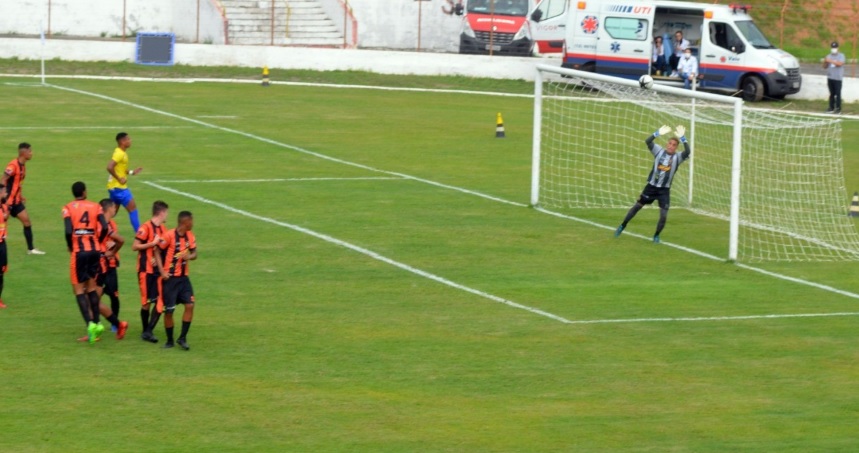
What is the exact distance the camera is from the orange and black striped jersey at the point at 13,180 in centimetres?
1991

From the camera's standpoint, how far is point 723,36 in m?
45.0

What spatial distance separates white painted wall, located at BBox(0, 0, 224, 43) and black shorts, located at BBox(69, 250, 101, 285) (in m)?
40.4

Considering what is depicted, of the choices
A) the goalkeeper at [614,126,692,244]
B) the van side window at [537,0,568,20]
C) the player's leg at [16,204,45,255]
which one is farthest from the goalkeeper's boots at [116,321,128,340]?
the van side window at [537,0,568,20]

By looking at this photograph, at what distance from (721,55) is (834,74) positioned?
3.84m

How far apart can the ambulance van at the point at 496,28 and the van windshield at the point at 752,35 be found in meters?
9.62

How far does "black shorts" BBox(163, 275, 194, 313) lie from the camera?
48.9 ft

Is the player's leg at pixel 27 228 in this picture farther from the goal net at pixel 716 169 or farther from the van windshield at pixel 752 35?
the van windshield at pixel 752 35

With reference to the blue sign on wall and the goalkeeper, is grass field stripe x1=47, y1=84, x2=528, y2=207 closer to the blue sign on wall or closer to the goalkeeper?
the goalkeeper

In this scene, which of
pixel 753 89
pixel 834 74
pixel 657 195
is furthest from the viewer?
pixel 753 89

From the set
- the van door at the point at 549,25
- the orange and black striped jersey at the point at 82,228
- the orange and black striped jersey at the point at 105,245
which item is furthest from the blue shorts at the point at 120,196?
the van door at the point at 549,25

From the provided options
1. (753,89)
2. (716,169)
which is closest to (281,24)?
(753,89)

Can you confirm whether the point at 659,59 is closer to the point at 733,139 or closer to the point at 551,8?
the point at 551,8

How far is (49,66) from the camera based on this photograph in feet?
159

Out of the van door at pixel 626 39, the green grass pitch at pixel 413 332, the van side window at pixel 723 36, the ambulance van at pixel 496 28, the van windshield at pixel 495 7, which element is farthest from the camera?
the van windshield at pixel 495 7
